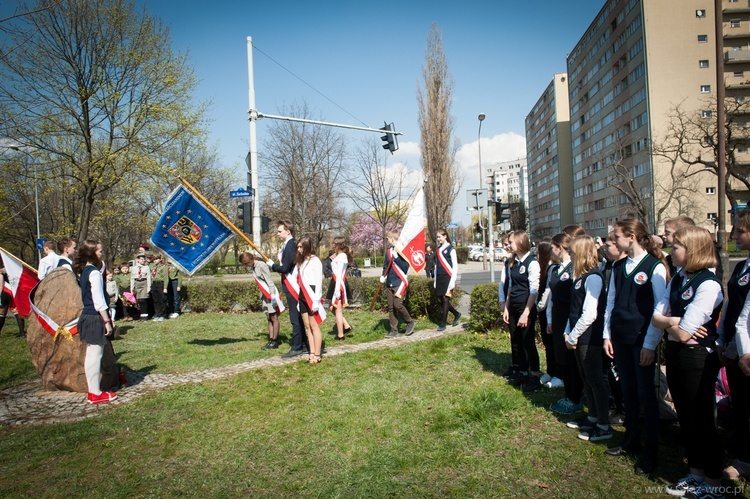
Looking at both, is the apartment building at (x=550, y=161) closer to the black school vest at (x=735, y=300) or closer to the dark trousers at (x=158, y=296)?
the dark trousers at (x=158, y=296)

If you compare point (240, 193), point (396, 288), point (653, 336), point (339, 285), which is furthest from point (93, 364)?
point (240, 193)

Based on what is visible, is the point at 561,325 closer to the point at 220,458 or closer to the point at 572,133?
the point at 220,458

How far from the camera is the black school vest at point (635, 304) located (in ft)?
12.6

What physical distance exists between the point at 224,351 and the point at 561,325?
6269 millimetres

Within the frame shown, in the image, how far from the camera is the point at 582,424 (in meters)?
4.53

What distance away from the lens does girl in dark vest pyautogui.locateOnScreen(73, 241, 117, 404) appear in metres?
5.89

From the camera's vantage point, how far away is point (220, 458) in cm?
425

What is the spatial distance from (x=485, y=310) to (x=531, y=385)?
9.63 feet

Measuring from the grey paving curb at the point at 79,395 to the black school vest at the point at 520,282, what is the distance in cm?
311

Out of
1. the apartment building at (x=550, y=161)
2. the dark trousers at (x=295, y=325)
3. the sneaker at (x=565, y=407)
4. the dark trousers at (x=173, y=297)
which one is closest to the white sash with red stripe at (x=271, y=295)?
the dark trousers at (x=295, y=325)

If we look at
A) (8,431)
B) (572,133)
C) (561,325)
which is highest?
(572,133)

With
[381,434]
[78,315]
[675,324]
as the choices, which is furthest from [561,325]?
[78,315]

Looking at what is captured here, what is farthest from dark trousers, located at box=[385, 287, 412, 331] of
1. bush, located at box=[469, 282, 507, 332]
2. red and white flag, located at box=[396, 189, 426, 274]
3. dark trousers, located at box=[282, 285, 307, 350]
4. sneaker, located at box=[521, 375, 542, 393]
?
sneaker, located at box=[521, 375, 542, 393]

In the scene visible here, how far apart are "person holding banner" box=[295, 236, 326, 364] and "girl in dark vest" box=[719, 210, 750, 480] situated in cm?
514
